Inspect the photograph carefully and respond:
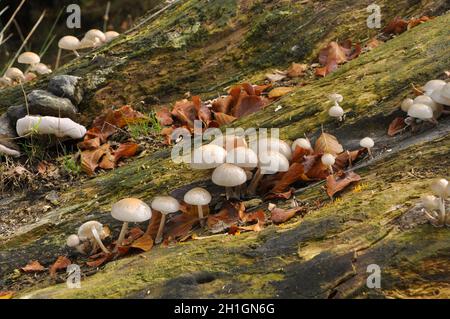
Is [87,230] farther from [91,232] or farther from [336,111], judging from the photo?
[336,111]

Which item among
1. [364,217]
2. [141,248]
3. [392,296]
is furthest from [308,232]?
[141,248]

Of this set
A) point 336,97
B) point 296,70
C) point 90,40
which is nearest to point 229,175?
point 336,97

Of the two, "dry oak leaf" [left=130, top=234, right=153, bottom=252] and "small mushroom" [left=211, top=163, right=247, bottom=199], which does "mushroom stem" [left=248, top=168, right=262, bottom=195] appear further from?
"dry oak leaf" [left=130, top=234, right=153, bottom=252]

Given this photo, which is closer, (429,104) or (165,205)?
(165,205)

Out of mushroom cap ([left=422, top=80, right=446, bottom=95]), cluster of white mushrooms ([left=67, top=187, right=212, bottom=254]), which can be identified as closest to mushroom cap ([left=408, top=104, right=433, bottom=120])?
mushroom cap ([left=422, top=80, right=446, bottom=95])

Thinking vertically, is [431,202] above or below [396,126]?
below

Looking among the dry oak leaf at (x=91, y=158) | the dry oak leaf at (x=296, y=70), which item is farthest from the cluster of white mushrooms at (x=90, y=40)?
the dry oak leaf at (x=296, y=70)
